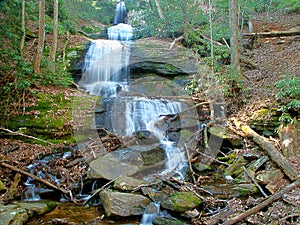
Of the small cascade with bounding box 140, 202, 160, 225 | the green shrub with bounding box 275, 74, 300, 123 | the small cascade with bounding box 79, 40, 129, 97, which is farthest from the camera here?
the small cascade with bounding box 79, 40, 129, 97

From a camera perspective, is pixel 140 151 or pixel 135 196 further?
pixel 140 151

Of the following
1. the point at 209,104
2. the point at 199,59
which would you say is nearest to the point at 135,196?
the point at 209,104

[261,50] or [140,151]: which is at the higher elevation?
[261,50]

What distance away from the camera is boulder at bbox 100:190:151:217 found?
5578 millimetres

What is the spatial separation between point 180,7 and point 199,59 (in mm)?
4391

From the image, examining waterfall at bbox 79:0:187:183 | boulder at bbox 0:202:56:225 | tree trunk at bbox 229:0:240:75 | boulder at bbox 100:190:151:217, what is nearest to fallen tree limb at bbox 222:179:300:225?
boulder at bbox 100:190:151:217

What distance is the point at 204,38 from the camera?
14289 mm

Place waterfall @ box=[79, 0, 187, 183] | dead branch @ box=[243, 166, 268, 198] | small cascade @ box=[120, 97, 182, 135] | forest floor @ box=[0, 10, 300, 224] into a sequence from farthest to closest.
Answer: small cascade @ box=[120, 97, 182, 135]
waterfall @ box=[79, 0, 187, 183]
forest floor @ box=[0, 10, 300, 224]
dead branch @ box=[243, 166, 268, 198]

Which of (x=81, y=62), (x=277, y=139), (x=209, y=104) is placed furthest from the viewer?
(x=81, y=62)

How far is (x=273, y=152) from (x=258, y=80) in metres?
4.61

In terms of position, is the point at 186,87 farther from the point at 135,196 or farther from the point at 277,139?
the point at 135,196

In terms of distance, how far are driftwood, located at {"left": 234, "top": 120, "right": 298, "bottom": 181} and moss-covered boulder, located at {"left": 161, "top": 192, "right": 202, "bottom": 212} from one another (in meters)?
2.08

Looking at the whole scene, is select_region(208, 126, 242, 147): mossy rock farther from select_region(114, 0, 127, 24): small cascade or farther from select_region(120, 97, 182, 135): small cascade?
select_region(114, 0, 127, 24): small cascade

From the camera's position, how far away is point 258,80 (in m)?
10.7
